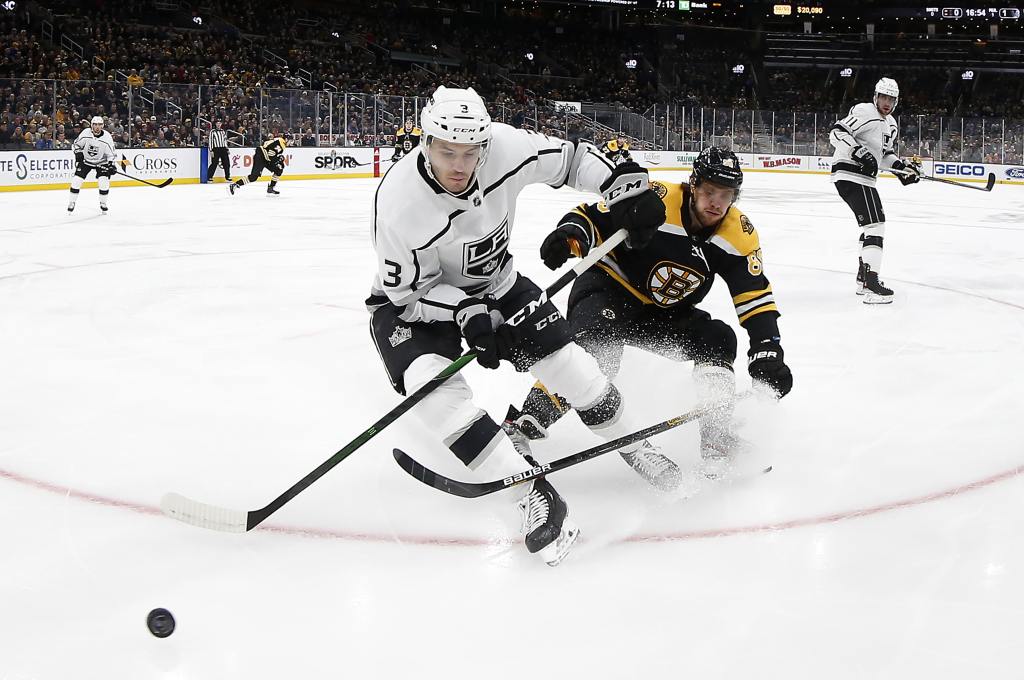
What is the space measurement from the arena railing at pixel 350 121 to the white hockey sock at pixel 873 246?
451 inches

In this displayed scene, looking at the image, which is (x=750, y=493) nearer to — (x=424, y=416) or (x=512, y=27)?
(x=424, y=416)

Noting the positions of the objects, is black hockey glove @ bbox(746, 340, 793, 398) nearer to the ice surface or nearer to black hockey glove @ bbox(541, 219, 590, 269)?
the ice surface

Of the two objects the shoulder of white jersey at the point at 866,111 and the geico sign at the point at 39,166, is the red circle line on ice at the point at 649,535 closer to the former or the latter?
the shoulder of white jersey at the point at 866,111

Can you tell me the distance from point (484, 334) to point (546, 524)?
46 centimetres

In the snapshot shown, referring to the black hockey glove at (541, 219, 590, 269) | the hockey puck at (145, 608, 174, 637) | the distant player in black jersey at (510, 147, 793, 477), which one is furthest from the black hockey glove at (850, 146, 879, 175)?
the hockey puck at (145, 608, 174, 637)

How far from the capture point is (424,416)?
2.40 meters

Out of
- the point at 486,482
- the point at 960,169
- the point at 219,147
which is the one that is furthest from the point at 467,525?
the point at 960,169

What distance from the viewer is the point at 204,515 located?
2.37 metres

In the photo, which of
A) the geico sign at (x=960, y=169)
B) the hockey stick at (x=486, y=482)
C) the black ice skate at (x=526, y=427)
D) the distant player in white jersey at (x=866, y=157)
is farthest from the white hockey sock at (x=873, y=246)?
the geico sign at (x=960, y=169)

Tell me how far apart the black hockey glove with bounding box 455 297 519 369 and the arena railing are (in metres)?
12.7

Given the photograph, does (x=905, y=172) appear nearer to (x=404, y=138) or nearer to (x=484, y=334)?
(x=484, y=334)

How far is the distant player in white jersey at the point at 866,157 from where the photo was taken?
5973 mm

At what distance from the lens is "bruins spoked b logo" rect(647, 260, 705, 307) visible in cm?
292

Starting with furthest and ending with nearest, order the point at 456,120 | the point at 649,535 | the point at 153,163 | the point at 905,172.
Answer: the point at 153,163 → the point at 905,172 → the point at 649,535 → the point at 456,120
